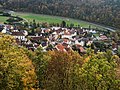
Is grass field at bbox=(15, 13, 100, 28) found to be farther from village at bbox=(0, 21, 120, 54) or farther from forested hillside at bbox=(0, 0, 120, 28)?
village at bbox=(0, 21, 120, 54)

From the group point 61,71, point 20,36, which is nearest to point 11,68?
point 61,71

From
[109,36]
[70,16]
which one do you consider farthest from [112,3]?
[109,36]

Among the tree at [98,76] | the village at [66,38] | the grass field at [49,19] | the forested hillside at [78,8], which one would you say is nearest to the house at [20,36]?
the village at [66,38]

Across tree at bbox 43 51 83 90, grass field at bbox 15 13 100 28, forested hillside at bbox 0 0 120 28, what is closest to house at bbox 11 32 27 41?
grass field at bbox 15 13 100 28

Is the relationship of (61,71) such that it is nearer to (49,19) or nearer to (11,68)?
(11,68)

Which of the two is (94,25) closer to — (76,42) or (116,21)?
(116,21)

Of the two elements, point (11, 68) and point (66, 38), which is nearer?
point (11, 68)

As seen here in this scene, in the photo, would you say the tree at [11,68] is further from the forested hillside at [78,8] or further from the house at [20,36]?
the forested hillside at [78,8]
